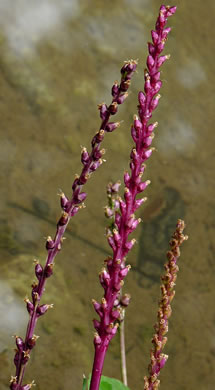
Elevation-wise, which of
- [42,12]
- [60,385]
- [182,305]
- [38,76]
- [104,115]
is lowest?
[60,385]

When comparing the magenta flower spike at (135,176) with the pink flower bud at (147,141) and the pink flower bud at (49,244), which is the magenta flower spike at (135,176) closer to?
the pink flower bud at (147,141)

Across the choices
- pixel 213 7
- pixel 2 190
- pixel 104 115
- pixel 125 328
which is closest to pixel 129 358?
pixel 125 328

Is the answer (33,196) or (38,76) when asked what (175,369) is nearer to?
(33,196)

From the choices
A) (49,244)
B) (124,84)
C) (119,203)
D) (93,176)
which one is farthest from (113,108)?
(93,176)

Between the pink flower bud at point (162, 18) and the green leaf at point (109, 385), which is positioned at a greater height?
the pink flower bud at point (162, 18)

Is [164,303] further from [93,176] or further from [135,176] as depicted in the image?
[93,176]

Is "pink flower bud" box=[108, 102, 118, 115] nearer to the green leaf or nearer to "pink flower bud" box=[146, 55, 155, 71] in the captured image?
"pink flower bud" box=[146, 55, 155, 71]

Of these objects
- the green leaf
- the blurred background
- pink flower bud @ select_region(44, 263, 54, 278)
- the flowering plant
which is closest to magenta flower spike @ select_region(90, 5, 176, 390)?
the flowering plant

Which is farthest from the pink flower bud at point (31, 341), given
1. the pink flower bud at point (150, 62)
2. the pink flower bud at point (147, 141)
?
the pink flower bud at point (150, 62)
